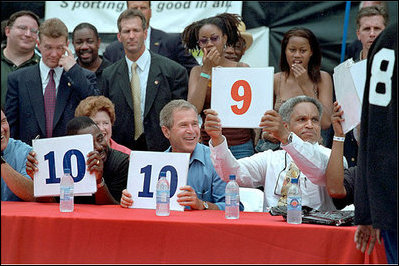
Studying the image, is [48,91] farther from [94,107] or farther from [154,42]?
[154,42]

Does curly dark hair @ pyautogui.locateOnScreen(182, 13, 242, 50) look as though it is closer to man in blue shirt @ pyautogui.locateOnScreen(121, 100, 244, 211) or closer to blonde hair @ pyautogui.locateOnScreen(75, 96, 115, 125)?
blonde hair @ pyautogui.locateOnScreen(75, 96, 115, 125)

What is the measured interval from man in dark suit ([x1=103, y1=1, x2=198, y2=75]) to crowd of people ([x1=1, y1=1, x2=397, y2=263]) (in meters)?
0.01

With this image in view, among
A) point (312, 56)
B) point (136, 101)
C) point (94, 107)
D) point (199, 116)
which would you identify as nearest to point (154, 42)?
point (136, 101)

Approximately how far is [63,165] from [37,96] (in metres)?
1.78

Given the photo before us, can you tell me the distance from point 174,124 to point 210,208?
729 mm

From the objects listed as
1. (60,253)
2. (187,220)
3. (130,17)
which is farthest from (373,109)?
(130,17)

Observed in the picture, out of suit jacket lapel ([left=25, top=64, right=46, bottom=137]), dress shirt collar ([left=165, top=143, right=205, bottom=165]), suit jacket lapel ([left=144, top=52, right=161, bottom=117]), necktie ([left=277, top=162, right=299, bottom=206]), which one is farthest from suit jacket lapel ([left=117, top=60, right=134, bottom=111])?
necktie ([left=277, top=162, right=299, bottom=206])

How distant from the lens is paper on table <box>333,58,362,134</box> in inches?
157

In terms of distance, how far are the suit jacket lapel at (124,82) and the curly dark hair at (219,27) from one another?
0.57 metres

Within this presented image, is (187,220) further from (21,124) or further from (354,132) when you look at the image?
(21,124)


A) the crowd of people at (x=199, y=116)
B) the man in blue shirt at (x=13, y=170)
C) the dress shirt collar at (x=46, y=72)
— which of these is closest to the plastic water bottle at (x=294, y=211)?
the crowd of people at (x=199, y=116)

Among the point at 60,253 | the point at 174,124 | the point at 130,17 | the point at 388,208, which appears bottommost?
the point at 60,253

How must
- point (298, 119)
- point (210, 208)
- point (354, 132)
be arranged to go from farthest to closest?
point (354, 132)
point (298, 119)
point (210, 208)

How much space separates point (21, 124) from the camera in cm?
585
